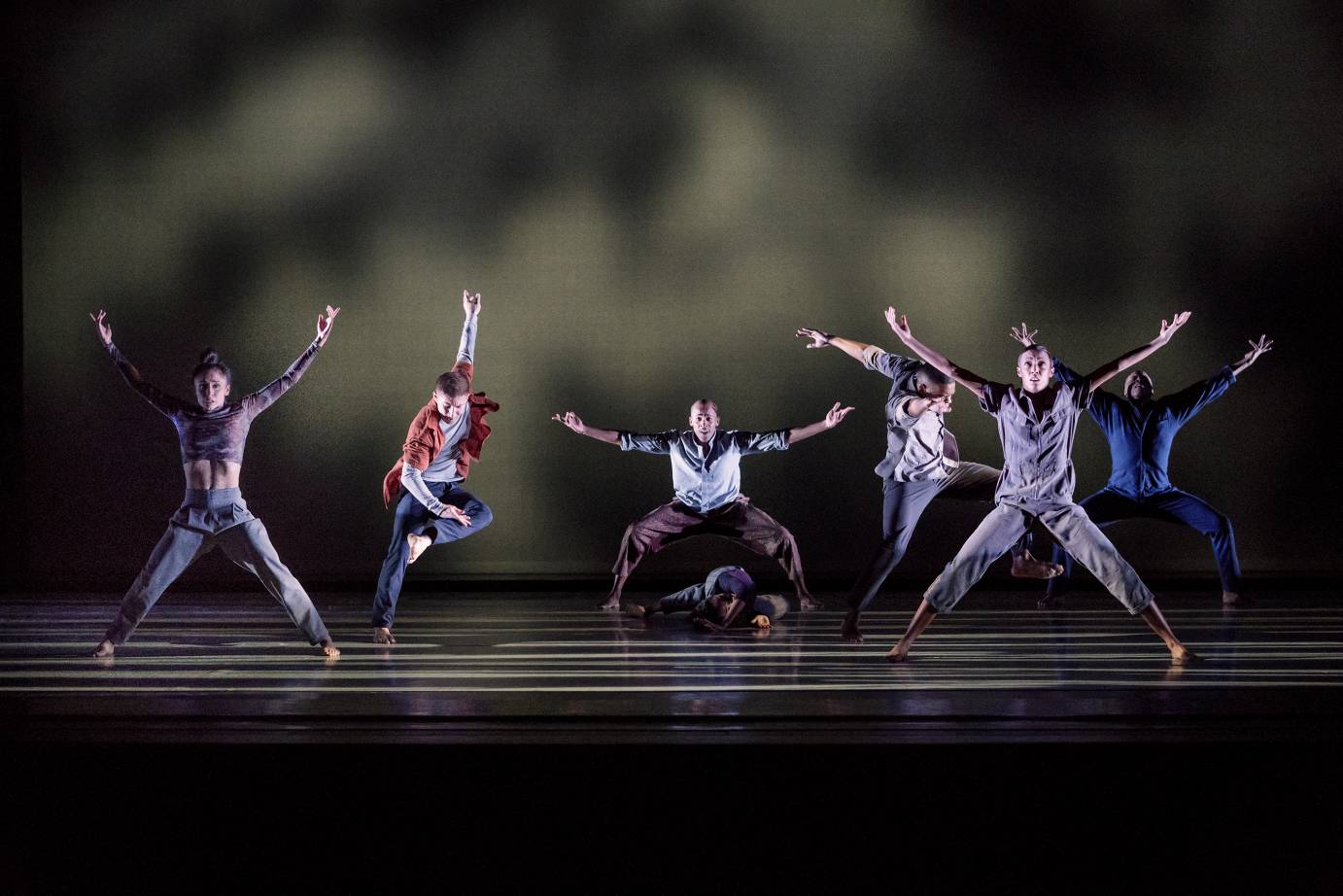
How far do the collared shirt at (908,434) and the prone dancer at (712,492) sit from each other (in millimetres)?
686

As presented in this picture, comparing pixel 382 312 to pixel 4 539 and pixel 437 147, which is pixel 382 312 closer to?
pixel 437 147

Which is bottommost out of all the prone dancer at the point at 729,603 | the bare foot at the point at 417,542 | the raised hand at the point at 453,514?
the prone dancer at the point at 729,603

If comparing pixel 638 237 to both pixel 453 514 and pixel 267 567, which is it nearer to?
pixel 453 514

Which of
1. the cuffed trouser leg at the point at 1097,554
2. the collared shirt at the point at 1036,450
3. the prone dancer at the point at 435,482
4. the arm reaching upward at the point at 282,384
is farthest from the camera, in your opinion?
the prone dancer at the point at 435,482

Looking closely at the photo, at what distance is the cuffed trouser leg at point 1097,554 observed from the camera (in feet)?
15.2

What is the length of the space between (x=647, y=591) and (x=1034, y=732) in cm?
474

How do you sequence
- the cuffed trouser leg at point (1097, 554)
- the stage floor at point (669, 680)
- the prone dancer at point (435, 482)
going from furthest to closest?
the prone dancer at point (435, 482)
the cuffed trouser leg at point (1097, 554)
the stage floor at point (669, 680)

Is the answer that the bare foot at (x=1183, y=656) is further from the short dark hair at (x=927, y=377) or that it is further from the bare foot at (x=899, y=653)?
the short dark hair at (x=927, y=377)

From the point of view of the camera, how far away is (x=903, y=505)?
610 cm

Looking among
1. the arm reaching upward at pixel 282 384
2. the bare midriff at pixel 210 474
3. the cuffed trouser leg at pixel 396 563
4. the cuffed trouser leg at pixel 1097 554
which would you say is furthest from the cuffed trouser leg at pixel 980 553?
the bare midriff at pixel 210 474

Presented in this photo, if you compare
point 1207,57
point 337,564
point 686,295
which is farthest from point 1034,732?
point 1207,57

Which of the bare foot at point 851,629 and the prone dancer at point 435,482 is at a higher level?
the prone dancer at point 435,482

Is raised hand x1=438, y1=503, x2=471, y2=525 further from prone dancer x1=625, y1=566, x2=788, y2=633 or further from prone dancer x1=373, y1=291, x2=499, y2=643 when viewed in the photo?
prone dancer x1=625, y1=566, x2=788, y2=633

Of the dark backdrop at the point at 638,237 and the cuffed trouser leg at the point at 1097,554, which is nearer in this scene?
the cuffed trouser leg at the point at 1097,554
